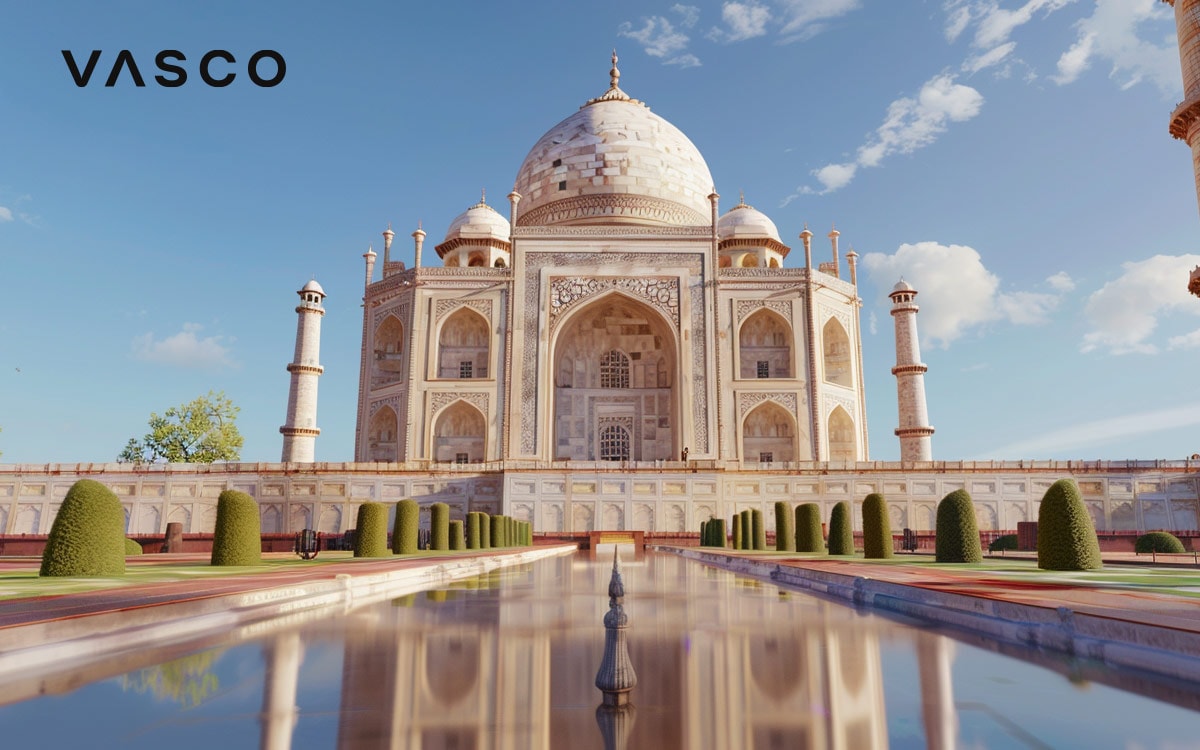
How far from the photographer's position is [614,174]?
2856 centimetres

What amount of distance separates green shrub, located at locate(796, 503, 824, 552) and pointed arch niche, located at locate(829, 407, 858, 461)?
1243 centimetres

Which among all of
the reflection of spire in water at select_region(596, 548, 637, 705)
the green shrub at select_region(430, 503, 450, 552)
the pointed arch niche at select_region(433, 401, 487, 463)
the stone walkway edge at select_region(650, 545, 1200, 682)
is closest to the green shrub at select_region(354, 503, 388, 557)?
the green shrub at select_region(430, 503, 450, 552)

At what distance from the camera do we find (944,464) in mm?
20500

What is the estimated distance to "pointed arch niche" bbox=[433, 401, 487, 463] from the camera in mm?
24547

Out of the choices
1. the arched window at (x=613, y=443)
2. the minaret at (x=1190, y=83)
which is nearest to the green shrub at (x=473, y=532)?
the arched window at (x=613, y=443)

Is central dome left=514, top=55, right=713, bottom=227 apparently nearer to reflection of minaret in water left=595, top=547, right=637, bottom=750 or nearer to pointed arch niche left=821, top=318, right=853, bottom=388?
pointed arch niche left=821, top=318, right=853, bottom=388

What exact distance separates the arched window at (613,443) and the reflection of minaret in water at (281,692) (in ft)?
71.9

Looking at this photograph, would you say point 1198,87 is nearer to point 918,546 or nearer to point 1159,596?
point 918,546

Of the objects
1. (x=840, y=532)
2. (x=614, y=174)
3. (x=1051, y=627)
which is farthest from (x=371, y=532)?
(x=614, y=174)

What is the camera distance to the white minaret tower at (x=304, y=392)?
2417 centimetres

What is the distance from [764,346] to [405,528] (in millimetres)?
Answer: 16192

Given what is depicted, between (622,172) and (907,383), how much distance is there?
1250 cm

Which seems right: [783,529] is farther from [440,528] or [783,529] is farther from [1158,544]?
[1158,544]

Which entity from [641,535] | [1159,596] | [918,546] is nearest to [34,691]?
[1159,596]
